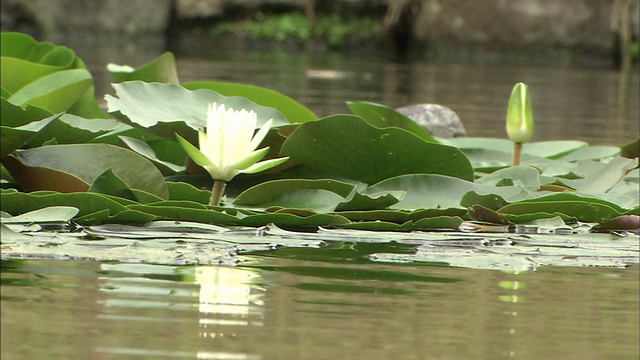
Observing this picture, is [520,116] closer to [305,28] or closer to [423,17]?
[423,17]

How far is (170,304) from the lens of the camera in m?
1.07

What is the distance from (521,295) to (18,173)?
0.82 metres

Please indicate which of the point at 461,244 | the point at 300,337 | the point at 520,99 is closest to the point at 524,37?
the point at 520,99

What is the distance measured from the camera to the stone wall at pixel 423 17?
8.43 m

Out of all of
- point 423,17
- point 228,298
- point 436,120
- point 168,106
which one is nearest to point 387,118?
point 168,106

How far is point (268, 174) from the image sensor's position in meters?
1.78

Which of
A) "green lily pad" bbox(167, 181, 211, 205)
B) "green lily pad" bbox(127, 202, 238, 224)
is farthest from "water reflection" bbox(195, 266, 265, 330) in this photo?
"green lily pad" bbox(167, 181, 211, 205)

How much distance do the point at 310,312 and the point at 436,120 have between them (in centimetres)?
177

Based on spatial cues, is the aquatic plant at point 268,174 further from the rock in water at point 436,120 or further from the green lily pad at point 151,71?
the rock in water at point 436,120

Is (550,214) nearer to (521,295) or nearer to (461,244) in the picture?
(461,244)

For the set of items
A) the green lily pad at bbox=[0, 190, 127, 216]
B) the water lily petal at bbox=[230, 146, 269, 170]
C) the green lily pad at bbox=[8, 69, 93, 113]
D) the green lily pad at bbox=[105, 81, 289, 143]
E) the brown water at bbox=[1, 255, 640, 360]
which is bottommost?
the brown water at bbox=[1, 255, 640, 360]

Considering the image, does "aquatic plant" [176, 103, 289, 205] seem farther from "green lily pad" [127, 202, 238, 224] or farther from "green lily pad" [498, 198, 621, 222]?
"green lily pad" [498, 198, 621, 222]

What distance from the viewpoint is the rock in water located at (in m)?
2.79

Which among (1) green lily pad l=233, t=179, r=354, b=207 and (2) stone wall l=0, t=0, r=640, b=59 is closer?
(1) green lily pad l=233, t=179, r=354, b=207
